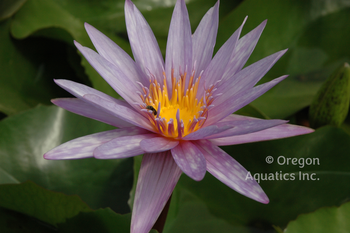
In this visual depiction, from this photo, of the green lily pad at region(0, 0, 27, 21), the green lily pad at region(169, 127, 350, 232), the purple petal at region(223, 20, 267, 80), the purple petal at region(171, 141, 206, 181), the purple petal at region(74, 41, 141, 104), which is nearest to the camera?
the purple petal at region(171, 141, 206, 181)

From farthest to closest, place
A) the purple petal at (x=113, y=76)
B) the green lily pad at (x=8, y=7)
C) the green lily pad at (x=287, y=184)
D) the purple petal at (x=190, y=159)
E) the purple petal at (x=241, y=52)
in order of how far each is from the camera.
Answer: the green lily pad at (x=8, y=7) < the green lily pad at (x=287, y=184) < the purple petal at (x=241, y=52) < the purple petal at (x=113, y=76) < the purple petal at (x=190, y=159)

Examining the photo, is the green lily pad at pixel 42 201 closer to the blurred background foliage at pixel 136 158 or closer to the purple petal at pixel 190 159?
the blurred background foliage at pixel 136 158

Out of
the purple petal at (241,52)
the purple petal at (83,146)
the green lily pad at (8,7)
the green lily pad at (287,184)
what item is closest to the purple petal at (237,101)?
the purple petal at (241,52)

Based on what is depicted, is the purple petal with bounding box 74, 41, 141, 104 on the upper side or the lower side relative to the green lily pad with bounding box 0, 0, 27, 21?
lower

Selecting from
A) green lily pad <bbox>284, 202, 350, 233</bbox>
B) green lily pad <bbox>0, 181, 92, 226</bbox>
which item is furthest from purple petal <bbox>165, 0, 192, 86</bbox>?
green lily pad <bbox>284, 202, 350, 233</bbox>

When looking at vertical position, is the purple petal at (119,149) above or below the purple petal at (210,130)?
below

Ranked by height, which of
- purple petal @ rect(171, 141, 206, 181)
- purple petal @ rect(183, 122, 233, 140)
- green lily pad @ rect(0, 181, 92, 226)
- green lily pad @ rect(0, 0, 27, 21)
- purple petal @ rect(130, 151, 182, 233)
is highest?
green lily pad @ rect(0, 0, 27, 21)

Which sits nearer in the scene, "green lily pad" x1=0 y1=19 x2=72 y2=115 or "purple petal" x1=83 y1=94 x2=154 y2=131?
"purple petal" x1=83 y1=94 x2=154 y2=131

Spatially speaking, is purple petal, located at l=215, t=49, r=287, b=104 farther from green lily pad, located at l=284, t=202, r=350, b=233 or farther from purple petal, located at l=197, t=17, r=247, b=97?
green lily pad, located at l=284, t=202, r=350, b=233
